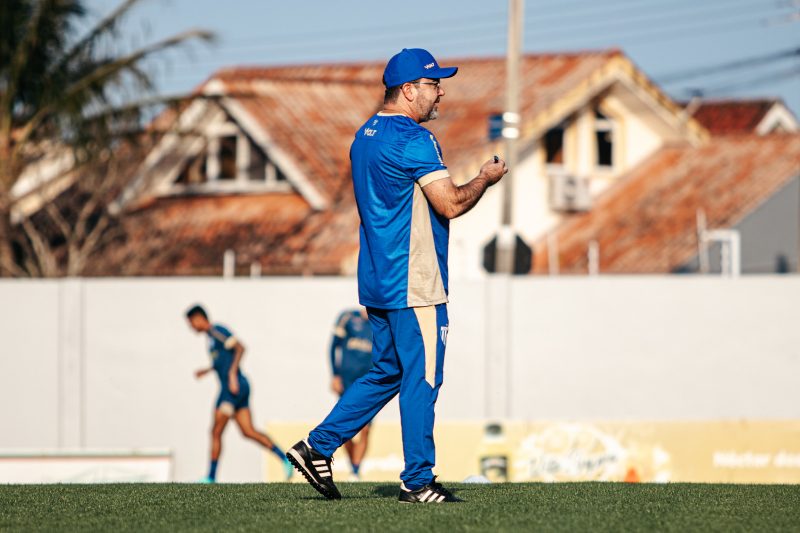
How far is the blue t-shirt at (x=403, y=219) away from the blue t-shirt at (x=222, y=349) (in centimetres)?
860

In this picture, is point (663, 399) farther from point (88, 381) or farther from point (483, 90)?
point (483, 90)

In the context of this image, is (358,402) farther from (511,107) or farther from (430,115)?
(511,107)

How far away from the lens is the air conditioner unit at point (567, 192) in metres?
25.6

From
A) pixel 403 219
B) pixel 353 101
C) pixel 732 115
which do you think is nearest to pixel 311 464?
pixel 403 219

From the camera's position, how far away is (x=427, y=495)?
5.89m

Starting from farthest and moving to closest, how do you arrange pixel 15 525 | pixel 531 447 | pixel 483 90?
pixel 483 90 < pixel 531 447 < pixel 15 525

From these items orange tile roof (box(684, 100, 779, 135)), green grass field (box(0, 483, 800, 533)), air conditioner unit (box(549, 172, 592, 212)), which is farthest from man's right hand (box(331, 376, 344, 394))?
orange tile roof (box(684, 100, 779, 135))

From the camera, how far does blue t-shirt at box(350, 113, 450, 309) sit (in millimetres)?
5863

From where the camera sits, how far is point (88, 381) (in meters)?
15.4

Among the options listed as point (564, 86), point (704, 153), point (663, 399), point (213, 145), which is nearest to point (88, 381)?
point (663, 399)

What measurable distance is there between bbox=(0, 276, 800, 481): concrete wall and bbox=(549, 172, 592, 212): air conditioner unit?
10.6 metres

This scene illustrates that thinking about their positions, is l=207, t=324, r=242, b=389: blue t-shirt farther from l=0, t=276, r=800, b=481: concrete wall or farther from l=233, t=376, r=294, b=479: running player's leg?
l=0, t=276, r=800, b=481: concrete wall

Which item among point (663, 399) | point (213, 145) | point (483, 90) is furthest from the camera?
point (483, 90)

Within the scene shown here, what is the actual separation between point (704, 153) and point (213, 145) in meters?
9.51
